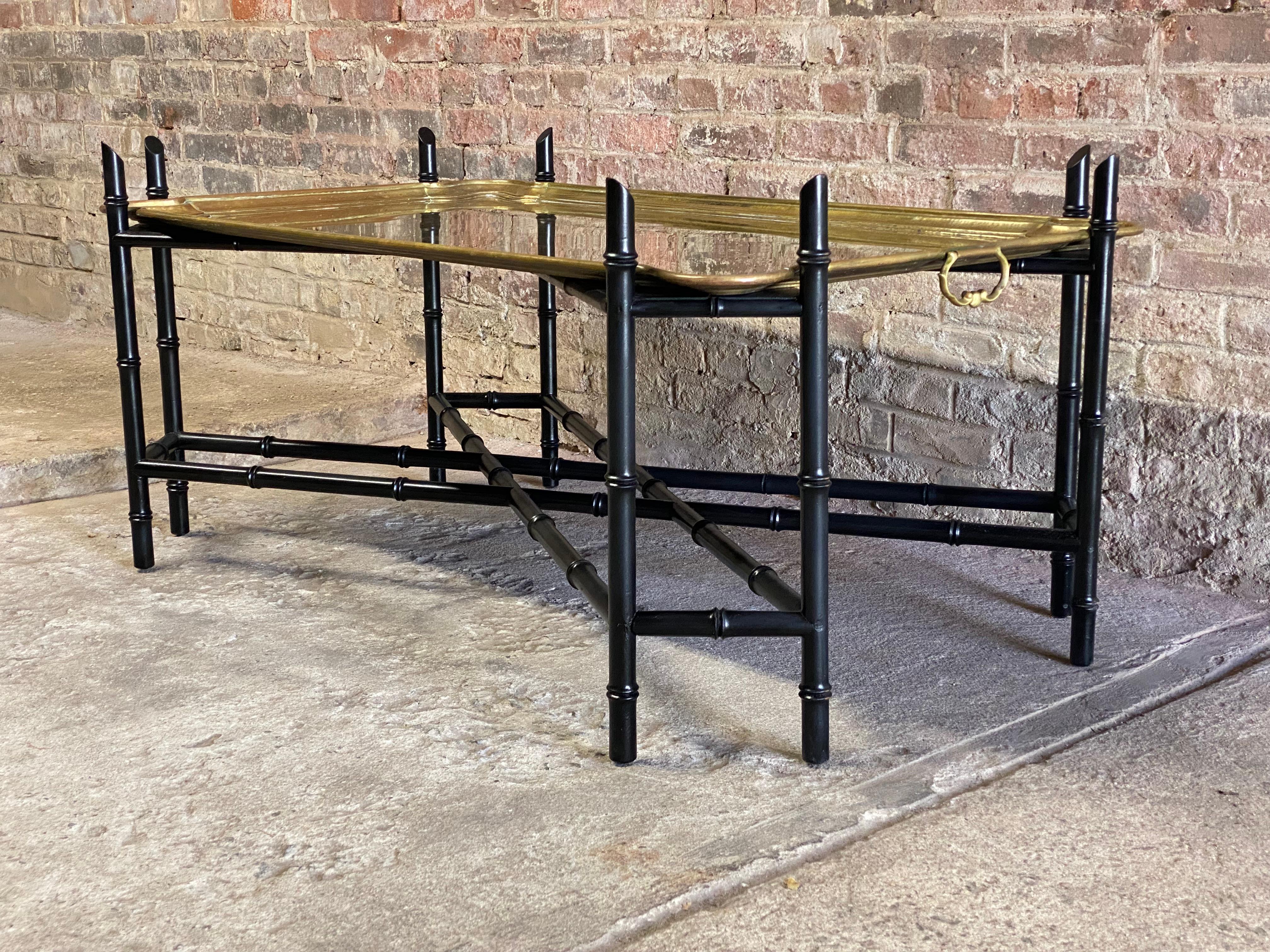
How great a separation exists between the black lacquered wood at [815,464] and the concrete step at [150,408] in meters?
2.41

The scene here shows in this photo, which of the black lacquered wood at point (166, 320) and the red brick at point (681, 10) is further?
the red brick at point (681, 10)

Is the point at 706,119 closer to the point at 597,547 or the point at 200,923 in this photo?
the point at 597,547

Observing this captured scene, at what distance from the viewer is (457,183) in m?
3.52

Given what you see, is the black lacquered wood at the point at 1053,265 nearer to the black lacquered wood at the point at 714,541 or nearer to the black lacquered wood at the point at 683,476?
the black lacquered wood at the point at 683,476

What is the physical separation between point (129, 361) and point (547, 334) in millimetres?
1026

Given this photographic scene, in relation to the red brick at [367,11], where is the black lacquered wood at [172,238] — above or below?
below

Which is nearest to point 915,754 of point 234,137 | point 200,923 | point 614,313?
point 614,313

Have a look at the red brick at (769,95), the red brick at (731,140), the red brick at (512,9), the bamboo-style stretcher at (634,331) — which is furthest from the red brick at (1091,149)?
the red brick at (512,9)

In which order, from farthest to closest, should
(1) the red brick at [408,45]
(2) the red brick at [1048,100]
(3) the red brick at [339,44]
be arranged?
(3) the red brick at [339,44]
(1) the red brick at [408,45]
(2) the red brick at [1048,100]

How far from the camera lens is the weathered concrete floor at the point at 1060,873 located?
180cm

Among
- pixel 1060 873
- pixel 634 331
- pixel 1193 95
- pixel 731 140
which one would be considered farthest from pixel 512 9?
pixel 1060 873

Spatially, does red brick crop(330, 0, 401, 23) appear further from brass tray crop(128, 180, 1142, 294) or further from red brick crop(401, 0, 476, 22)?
brass tray crop(128, 180, 1142, 294)

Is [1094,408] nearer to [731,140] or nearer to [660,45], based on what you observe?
[731,140]

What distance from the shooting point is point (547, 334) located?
367 cm
